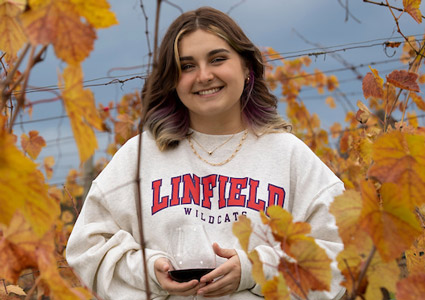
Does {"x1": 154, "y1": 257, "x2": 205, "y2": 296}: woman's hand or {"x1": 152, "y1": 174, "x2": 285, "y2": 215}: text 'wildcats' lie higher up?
{"x1": 152, "y1": 174, "x2": 285, "y2": 215}: text 'wildcats'

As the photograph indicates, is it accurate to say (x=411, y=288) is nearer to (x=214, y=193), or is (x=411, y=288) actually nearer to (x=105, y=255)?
(x=214, y=193)

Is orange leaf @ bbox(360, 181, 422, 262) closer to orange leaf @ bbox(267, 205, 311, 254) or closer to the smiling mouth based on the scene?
orange leaf @ bbox(267, 205, 311, 254)

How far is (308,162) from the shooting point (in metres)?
1.75

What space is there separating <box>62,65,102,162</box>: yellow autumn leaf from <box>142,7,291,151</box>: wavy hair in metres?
0.97

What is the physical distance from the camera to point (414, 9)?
5.77ft

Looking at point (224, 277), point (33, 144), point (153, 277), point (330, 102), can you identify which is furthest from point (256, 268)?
point (330, 102)

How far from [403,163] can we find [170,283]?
0.82 meters

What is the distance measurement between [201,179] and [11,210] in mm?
1105

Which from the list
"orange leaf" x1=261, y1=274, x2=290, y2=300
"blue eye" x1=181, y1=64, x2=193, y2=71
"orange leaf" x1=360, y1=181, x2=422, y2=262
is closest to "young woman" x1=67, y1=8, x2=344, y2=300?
"blue eye" x1=181, y1=64, x2=193, y2=71

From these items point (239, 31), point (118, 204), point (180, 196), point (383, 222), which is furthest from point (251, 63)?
point (383, 222)

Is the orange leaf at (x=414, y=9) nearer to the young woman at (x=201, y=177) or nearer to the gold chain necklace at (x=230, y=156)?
the young woman at (x=201, y=177)

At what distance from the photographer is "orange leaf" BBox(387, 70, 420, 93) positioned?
166 cm

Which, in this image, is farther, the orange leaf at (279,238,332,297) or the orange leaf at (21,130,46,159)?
the orange leaf at (21,130,46,159)

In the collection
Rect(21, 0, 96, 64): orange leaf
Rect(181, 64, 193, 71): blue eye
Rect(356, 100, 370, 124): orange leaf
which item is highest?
Rect(21, 0, 96, 64): orange leaf
